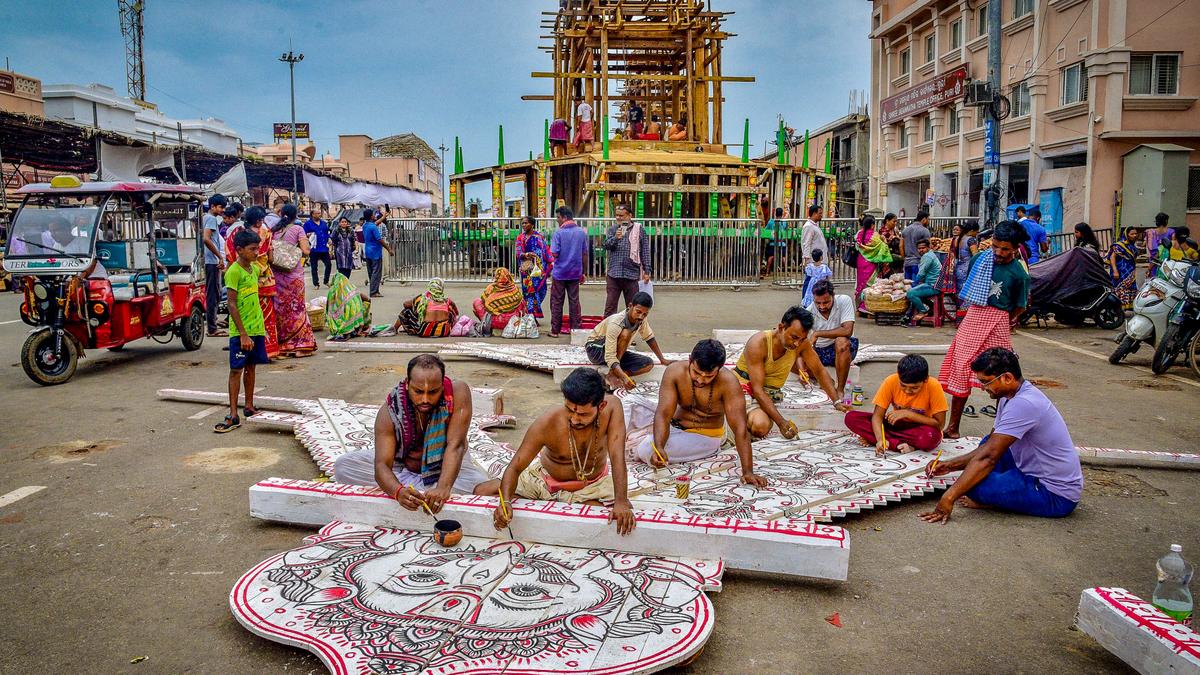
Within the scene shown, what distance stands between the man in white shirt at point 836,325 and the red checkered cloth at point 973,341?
42.2 inches

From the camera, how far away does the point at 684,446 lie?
5.55m

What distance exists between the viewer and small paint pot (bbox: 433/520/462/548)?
13.2ft

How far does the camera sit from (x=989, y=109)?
14906mm

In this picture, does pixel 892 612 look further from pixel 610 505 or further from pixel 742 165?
pixel 742 165

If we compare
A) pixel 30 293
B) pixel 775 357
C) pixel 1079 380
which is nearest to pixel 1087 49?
pixel 1079 380

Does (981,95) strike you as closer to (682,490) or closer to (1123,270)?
(1123,270)

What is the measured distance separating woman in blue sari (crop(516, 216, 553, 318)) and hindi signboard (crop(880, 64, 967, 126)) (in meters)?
17.5

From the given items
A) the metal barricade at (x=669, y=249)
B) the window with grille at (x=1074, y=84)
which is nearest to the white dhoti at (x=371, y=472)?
the metal barricade at (x=669, y=249)

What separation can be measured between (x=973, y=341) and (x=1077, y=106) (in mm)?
18168

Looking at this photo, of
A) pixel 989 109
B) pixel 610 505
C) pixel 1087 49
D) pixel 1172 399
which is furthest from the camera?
pixel 1087 49

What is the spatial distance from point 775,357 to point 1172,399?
4409mm

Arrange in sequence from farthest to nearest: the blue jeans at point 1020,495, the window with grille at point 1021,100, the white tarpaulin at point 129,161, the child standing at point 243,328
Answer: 1. the window with grille at point 1021,100
2. the white tarpaulin at point 129,161
3. the child standing at point 243,328
4. the blue jeans at point 1020,495

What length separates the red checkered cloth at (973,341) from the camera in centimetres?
635

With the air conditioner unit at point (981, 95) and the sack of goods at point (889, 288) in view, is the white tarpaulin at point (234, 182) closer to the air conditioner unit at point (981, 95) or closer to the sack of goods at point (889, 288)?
the sack of goods at point (889, 288)
